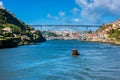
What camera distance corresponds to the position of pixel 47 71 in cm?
7888

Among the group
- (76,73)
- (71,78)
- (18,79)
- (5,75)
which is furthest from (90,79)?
(5,75)

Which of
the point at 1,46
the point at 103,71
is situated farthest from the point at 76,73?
the point at 1,46

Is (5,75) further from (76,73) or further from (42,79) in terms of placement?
(76,73)

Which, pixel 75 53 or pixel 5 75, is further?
pixel 75 53

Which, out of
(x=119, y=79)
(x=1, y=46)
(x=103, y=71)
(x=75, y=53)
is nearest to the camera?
(x=119, y=79)

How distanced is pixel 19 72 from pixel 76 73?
1256 centimetres

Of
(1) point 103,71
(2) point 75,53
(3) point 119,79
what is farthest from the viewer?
(2) point 75,53

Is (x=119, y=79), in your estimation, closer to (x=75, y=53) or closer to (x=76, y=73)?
(x=76, y=73)

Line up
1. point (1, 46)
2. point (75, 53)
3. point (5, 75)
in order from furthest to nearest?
point (1, 46), point (75, 53), point (5, 75)

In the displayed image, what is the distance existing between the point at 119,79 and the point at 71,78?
30.2 ft

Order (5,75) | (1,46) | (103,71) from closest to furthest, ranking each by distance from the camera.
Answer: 1. (5,75)
2. (103,71)
3. (1,46)

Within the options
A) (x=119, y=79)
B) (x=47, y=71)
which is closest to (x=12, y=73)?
(x=47, y=71)

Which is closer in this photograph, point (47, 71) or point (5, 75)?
point (5, 75)

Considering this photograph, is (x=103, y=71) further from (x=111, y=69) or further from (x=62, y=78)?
(x=62, y=78)
